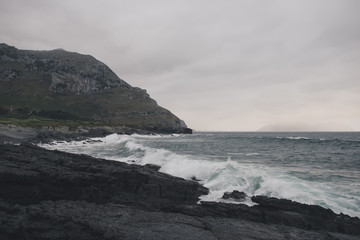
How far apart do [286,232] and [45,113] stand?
162 meters

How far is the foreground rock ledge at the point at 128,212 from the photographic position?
9.95 m

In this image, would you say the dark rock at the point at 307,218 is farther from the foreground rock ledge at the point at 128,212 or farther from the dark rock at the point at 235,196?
the dark rock at the point at 235,196

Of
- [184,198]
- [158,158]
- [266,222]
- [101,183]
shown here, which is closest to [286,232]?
[266,222]

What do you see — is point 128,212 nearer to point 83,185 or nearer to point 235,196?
point 83,185

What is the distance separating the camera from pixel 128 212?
39.1 feet

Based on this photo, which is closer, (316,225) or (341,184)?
(316,225)

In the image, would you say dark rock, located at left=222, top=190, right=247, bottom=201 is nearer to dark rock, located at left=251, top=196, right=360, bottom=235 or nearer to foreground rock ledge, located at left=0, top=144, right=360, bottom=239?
foreground rock ledge, located at left=0, top=144, right=360, bottom=239

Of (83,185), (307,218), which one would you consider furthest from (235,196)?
(83,185)

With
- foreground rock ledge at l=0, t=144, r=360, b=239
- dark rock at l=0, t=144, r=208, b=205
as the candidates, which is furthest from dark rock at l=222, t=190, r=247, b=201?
foreground rock ledge at l=0, t=144, r=360, b=239

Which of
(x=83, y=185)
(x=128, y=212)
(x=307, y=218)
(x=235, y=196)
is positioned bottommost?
→ (x=235, y=196)

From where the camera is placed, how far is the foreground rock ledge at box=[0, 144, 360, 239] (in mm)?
9953

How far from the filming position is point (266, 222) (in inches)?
511

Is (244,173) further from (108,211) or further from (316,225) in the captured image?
(108,211)

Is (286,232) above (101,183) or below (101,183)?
below
